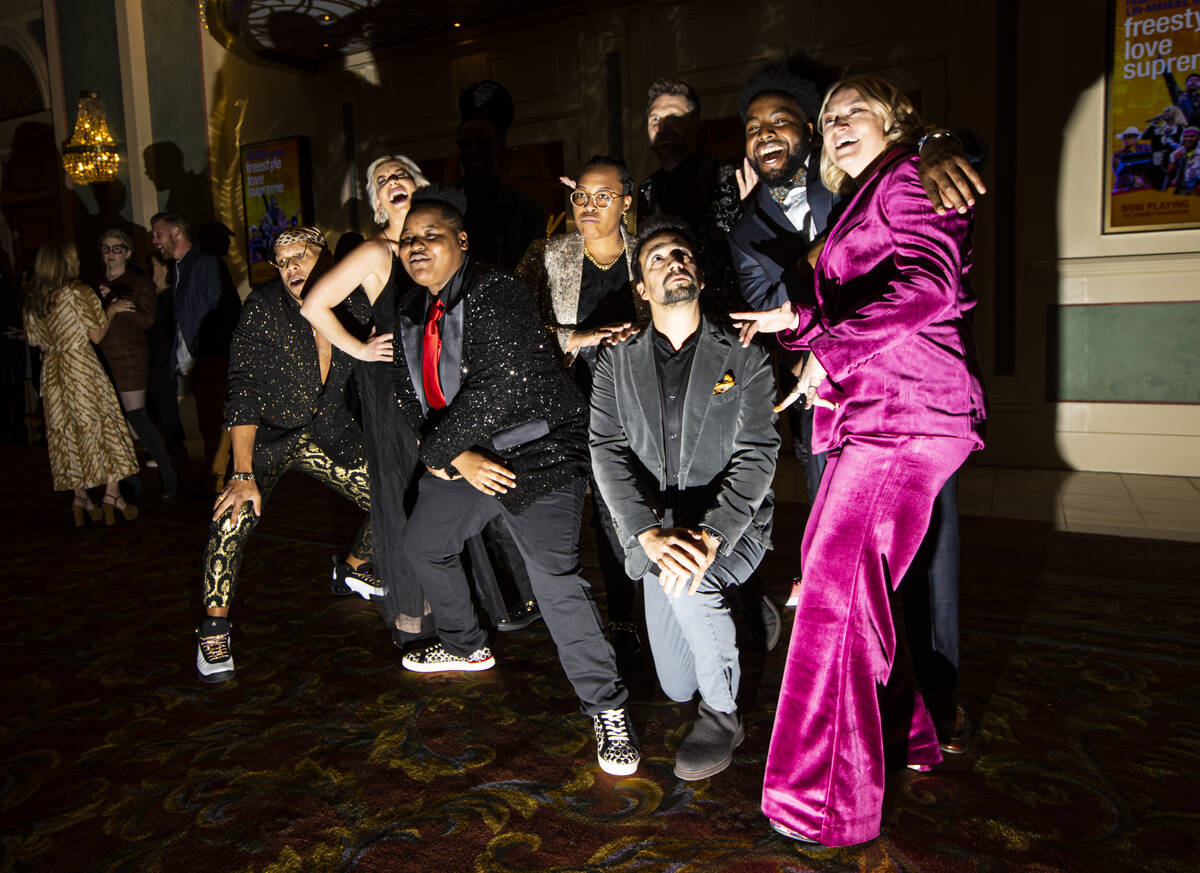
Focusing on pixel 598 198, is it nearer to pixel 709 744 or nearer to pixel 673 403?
pixel 673 403

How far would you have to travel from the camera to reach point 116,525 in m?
4.71

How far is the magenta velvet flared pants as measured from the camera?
173 cm

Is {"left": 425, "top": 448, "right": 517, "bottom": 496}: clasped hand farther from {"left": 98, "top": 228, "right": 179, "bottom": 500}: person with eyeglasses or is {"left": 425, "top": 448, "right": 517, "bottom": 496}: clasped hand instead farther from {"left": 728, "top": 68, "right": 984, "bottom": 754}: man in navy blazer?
{"left": 98, "top": 228, "right": 179, "bottom": 500}: person with eyeglasses

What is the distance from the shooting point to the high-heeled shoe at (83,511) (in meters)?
4.70

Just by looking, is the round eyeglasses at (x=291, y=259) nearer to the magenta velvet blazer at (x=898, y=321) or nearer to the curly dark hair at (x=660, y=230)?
the curly dark hair at (x=660, y=230)

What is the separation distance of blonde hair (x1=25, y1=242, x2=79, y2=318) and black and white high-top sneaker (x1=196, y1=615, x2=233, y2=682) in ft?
9.14

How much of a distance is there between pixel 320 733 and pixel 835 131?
203cm

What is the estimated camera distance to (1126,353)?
17.0 ft

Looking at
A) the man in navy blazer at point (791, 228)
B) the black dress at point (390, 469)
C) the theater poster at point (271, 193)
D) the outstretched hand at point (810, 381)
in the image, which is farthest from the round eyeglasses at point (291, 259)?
the theater poster at point (271, 193)

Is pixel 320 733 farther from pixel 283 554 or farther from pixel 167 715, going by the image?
pixel 283 554

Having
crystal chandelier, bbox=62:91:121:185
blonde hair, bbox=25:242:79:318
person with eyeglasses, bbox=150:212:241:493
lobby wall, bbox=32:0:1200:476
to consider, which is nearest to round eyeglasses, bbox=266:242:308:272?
person with eyeglasses, bbox=150:212:241:493

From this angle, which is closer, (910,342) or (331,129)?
(910,342)

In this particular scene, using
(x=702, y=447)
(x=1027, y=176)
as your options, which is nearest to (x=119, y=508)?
(x=702, y=447)

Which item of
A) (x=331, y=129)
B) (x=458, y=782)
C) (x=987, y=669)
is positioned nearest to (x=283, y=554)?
(x=458, y=782)
